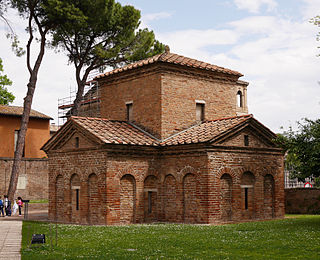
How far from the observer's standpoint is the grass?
10617 millimetres

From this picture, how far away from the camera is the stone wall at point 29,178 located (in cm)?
3250

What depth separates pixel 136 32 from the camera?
3244 centimetres

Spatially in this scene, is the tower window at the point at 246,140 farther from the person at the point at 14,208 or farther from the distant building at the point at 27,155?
the distant building at the point at 27,155

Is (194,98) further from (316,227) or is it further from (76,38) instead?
(76,38)

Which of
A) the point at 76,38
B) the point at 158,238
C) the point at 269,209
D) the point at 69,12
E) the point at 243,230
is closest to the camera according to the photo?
the point at 158,238

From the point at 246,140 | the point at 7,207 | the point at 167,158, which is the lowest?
the point at 7,207

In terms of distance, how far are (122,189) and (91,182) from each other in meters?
1.40

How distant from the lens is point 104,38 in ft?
102

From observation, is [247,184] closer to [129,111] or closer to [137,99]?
[137,99]

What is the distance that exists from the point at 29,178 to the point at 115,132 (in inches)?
628

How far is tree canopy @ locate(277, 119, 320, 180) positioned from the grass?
1968 millimetres

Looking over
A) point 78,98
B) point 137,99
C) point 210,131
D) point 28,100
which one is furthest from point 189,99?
point 28,100

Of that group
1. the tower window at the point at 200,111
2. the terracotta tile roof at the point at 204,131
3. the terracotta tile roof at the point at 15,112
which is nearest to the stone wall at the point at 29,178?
the terracotta tile roof at the point at 15,112

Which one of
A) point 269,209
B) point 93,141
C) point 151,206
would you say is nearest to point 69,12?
point 93,141
